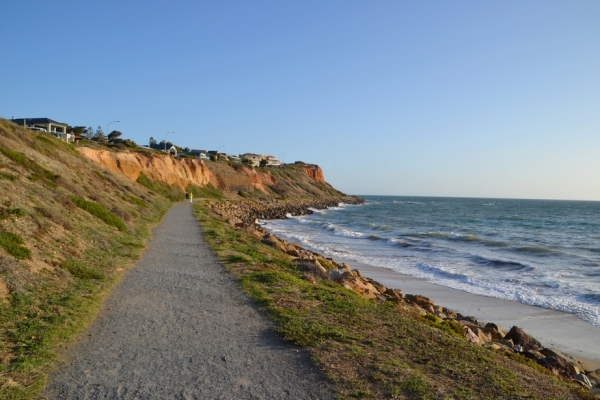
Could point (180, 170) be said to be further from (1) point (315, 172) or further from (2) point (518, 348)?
(1) point (315, 172)

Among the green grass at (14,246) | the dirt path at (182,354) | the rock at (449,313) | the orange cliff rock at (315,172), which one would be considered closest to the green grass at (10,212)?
the green grass at (14,246)

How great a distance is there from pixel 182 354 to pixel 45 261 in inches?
221

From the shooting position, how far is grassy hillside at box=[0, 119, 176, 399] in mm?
6180

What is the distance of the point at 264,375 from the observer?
19.4 ft

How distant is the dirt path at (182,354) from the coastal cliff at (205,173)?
39.1m

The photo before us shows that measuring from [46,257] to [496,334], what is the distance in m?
11.5

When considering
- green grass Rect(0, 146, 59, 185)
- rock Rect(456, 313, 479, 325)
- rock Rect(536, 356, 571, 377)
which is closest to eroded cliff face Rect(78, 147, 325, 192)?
green grass Rect(0, 146, 59, 185)

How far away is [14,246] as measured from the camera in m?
9.74

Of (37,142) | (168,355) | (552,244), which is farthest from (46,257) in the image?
(552,244)

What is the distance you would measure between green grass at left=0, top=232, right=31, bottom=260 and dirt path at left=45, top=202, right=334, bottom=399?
6.85 ft

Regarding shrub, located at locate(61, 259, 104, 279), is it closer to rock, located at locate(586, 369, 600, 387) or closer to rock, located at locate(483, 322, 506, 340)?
rock, located at locate(483, 322, 506, 340)

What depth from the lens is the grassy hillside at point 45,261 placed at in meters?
6.18

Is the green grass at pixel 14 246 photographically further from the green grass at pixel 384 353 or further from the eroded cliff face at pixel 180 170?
the eroded cliff face at pixel 180 170

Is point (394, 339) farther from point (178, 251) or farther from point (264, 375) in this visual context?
point (178, 251)
